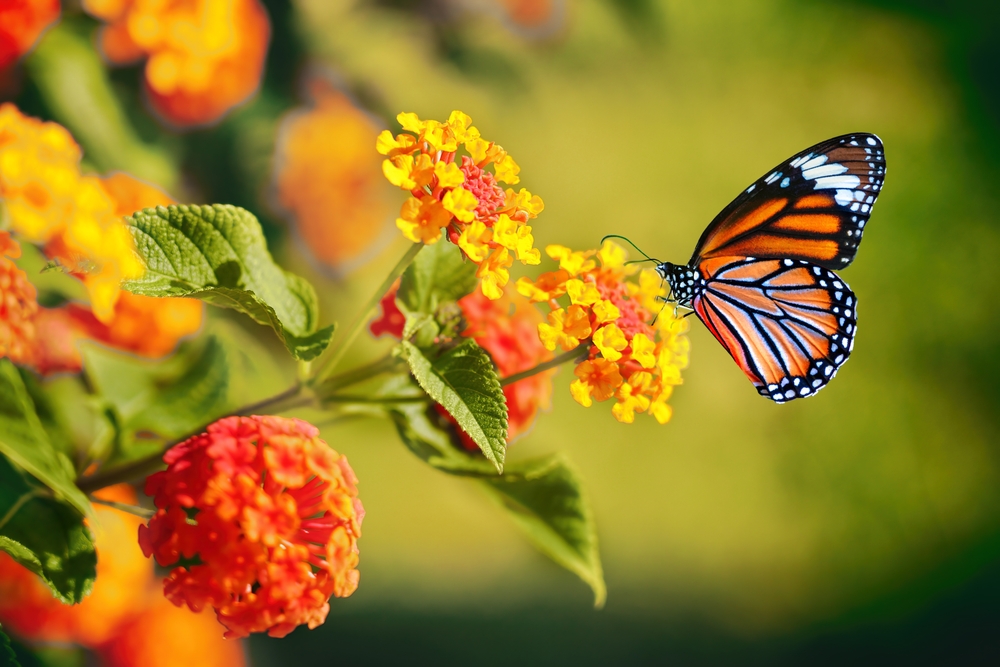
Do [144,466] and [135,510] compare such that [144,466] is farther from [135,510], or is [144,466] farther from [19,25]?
[19,25]

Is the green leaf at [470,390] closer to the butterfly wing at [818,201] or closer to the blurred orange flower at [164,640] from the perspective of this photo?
the butterfly wing at [818,201]

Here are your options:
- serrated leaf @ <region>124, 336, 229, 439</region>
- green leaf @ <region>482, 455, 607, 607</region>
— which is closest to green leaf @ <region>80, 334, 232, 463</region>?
serrated leaf @ <region>124, 336, 229, 439</region>

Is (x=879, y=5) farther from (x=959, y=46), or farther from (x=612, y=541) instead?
(x=612, y=541)

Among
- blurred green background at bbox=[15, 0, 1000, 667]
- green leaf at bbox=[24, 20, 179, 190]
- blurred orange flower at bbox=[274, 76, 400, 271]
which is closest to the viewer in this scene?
green leaf at bbox=[24, 20, 179, 190]

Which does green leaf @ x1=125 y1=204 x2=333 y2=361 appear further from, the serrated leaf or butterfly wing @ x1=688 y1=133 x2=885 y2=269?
butterfly wing @ x1=688 y1=133 x2=885 y2=269

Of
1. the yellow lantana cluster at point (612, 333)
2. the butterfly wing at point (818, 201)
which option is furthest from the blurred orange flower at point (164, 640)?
the butterfly wing at point (818, 201)
